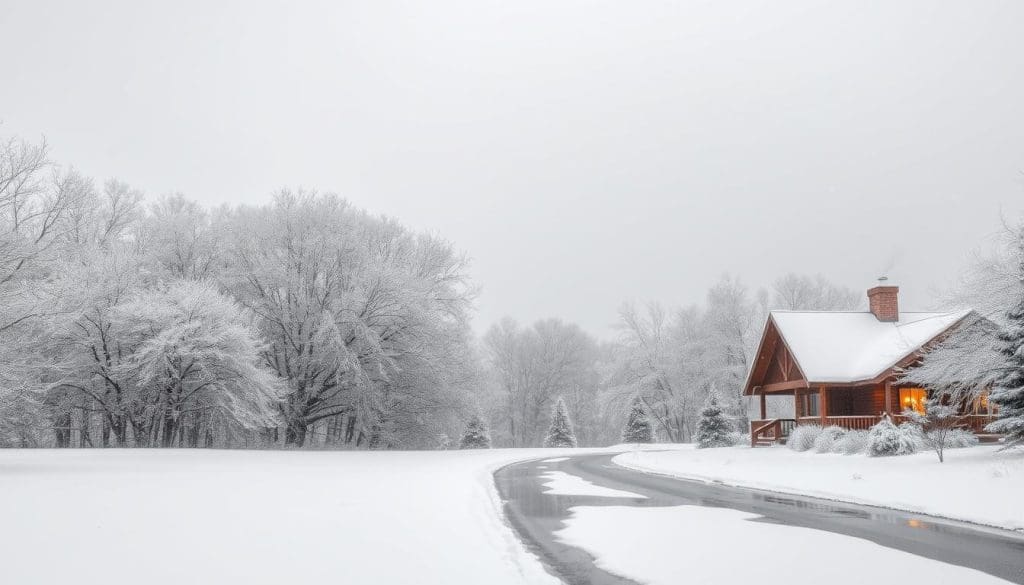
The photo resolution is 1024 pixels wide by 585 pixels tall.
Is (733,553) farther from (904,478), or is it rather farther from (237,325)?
(237,325)

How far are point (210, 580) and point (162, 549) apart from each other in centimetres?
173

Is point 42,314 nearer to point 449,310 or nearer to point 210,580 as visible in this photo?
point 210,580

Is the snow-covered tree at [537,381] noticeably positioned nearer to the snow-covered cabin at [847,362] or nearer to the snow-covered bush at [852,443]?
the snow-covered cabin at [847,362]

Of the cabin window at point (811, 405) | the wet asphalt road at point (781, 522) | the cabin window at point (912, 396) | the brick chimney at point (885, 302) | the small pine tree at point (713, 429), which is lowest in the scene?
the small pine tree at point (713, 429)

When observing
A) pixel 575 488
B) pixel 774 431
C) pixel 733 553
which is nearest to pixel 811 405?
pixel 774 431

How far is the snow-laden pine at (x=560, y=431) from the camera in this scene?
204 feet

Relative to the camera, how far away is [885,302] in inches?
1438

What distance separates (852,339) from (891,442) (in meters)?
11.7

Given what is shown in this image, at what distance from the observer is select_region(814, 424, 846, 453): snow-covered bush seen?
92.2ft

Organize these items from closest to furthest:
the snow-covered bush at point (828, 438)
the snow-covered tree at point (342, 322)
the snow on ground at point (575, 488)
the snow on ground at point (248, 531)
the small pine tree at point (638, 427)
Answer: the snow on ground at point (248, 531)
the snow on ground at point (575, 488)
the snow-covered bush at point (828, 438)
the snow-covered tree at point (342, 322)
the small pine tree at point (638, 427)

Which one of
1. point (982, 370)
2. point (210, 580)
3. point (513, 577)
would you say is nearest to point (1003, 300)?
point (982, 370)

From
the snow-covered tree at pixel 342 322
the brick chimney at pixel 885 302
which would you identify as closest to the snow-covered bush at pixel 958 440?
the brick chimney at pixel 885 302

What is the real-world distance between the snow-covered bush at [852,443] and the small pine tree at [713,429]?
14.5 metres

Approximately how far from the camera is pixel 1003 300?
20375mm
